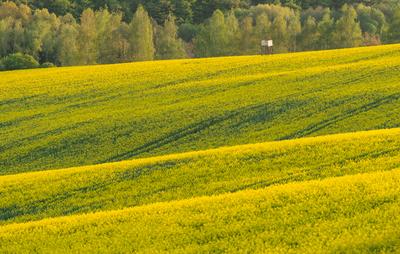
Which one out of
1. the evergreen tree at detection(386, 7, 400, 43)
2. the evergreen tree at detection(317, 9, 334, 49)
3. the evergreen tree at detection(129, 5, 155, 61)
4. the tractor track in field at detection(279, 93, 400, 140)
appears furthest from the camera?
the evergreen tree at detection(129, 5, 155, 61)

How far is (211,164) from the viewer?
856 inches

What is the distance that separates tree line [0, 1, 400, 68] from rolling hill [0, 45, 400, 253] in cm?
4790

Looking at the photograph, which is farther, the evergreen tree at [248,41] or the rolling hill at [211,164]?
the evergreen tree at [248,41]

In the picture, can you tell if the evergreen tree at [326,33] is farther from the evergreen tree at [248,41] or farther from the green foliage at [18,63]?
the green foliage at [18,63]

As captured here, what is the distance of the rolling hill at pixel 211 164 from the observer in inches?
534

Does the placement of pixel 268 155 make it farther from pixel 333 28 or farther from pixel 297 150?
pixel 333 28

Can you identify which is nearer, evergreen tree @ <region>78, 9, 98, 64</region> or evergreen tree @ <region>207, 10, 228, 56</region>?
evergreen tree @ <region>78, 9, 98, 64</region>

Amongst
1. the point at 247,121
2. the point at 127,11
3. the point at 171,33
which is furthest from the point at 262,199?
the point at 127,11

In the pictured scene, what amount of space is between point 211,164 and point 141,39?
8518 centimetres

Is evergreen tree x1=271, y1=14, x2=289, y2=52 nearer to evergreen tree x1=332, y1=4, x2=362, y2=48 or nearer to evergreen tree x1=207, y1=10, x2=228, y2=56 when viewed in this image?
evergreen tree x1=207, y1=10, x2=228, y2=56

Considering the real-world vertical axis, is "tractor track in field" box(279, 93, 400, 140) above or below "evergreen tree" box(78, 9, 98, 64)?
below

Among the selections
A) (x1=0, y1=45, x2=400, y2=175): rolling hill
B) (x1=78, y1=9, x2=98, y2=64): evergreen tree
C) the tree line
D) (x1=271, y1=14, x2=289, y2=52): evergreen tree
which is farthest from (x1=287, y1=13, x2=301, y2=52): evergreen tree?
(x1=0, y1=45, x2=400, y2=175): rolling hill

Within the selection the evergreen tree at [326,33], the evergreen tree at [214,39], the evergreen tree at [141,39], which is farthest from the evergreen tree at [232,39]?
the evergreen tree at [326,33]

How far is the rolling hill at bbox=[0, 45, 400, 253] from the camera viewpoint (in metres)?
13.6
